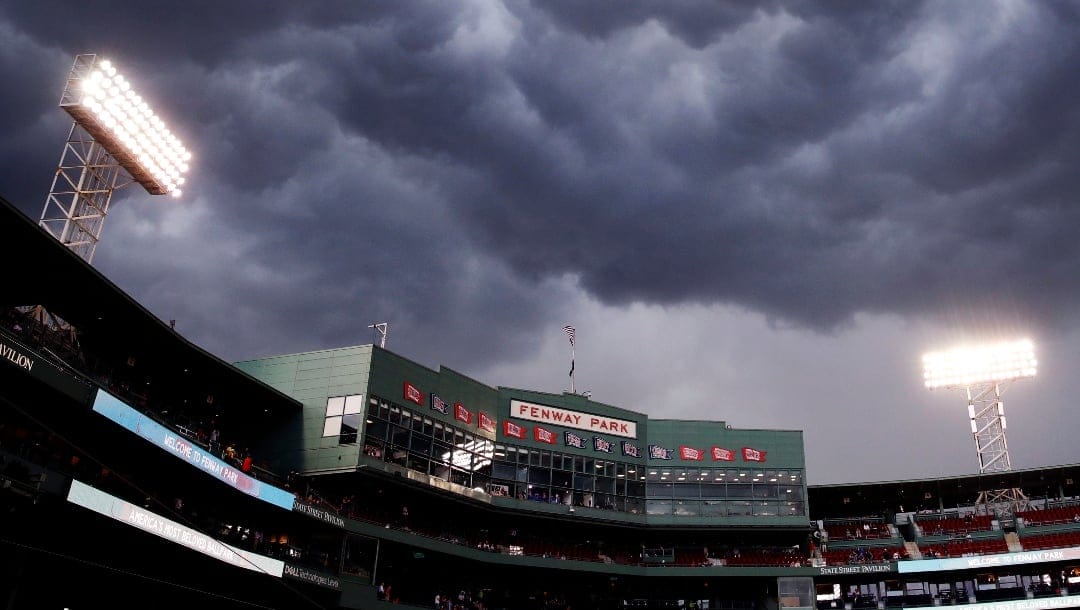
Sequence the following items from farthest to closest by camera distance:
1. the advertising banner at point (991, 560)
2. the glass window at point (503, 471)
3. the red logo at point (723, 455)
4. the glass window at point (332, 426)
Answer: the red logo at point (723, 455)
the advertising banner at point (991, 560)
the glass window at point (503, 471)
the glass window at point (332, 426)

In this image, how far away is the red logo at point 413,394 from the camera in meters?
50.9

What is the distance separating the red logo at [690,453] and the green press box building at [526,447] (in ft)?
0.24

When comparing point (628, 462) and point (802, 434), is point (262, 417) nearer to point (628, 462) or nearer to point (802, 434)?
point (628, 462)

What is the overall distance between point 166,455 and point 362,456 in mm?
11627

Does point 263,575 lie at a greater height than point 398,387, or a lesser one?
lesser

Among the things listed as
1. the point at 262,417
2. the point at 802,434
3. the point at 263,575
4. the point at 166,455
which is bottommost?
the point at 263,575

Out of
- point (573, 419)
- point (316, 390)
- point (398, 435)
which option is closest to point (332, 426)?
point (316, 390)

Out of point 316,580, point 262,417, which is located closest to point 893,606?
point 316,580

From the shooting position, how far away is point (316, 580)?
141 feet

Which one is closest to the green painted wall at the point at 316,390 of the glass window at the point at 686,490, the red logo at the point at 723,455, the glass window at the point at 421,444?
the glass window at the point at 421,444

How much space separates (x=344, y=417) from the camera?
48125 mm

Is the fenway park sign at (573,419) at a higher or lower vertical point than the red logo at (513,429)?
higher

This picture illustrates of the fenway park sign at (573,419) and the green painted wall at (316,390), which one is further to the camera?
the fenway park sign at (573,419)

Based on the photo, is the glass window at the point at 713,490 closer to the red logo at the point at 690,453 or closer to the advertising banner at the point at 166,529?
the red logo at the point at 690,453
